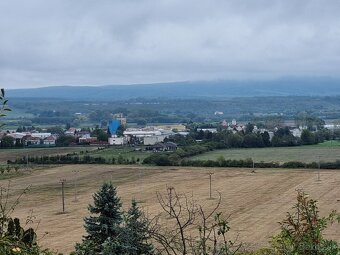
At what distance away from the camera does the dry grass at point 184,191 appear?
70.9 feet

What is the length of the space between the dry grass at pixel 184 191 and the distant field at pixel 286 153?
220 inches

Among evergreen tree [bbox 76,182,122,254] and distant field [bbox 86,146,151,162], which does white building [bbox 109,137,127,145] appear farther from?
evergreen tree [bbox 76,182,122,254]

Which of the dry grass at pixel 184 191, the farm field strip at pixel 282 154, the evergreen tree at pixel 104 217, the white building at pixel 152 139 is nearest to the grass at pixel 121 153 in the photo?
the farm field strip at pixel 282 154

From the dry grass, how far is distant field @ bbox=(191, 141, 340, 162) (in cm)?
560

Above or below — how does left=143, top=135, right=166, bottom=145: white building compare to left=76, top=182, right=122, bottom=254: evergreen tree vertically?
below

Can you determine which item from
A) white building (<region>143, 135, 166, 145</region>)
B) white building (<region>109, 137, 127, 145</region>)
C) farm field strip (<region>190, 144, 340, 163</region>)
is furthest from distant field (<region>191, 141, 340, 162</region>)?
white building (<region>109, 137, 127, 145</region>)

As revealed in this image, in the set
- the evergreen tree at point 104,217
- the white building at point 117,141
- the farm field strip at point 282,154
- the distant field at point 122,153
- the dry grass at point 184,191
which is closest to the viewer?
the evergreen tree at point 104,217

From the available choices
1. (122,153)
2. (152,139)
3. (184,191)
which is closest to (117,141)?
(152,139)

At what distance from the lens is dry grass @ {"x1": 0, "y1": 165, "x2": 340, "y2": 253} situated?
21625 millimetres

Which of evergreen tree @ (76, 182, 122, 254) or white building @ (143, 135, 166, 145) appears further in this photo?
white building @ (143, 135, 166, 145)

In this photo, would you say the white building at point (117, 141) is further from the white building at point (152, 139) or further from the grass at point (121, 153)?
the grass at point (121, 153)

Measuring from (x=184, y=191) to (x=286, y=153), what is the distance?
20.7 metres

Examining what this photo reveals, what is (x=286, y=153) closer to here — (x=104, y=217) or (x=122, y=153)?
(x=122, y=153)

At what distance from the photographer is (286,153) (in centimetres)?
5009
